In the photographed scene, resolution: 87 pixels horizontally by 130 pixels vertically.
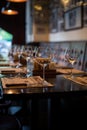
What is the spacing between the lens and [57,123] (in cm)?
195

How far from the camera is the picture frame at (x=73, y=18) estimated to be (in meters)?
4.66

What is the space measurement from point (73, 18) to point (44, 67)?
283 cm

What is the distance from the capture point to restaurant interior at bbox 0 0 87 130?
5.97ft

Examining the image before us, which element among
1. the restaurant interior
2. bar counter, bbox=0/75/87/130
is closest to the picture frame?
the restaurant interior

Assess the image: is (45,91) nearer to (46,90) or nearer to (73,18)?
(46,90)

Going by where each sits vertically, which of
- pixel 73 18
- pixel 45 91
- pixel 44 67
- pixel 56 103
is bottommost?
pixel 56 103

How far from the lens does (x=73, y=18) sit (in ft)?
16.3

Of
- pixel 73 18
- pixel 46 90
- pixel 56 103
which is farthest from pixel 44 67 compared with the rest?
pixel 73 18

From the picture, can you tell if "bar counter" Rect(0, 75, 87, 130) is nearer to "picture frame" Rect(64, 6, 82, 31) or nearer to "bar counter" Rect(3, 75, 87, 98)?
"bar counter" Rect(3, 75, 87, 98)

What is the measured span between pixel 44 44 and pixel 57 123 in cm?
496

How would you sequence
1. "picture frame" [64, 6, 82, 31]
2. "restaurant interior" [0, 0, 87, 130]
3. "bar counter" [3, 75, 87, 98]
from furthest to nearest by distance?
"picture frame" [64, 6, 82, 31], "restaurant interior" [0, 0, 87, 130], "bar counter" [3, 75, 87, 98]

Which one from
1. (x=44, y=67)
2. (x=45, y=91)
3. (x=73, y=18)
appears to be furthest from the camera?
(x=73, y=18)

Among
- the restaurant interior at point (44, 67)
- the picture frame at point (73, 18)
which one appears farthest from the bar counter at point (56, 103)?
the picture frame at point (73, 18)

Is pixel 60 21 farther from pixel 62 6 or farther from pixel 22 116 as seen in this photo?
pixel 22 116
